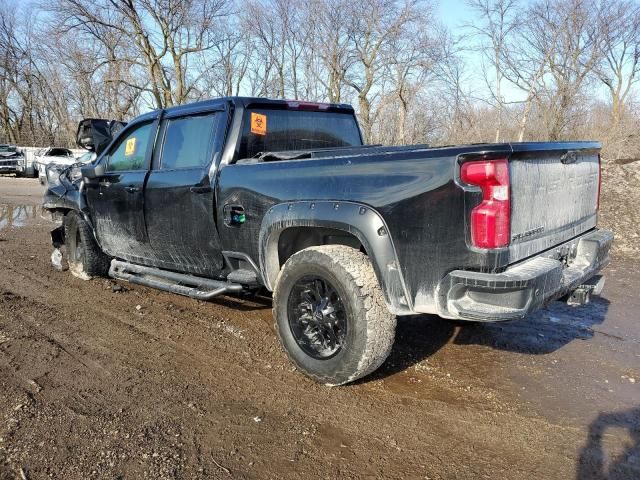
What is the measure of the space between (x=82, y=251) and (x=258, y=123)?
10.1ft

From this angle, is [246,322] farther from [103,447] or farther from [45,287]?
[45,287]

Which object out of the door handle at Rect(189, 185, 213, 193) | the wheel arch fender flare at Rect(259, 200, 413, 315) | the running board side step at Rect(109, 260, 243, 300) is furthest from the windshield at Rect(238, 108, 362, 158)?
the running board side step at Rect(109, 260, 243, 300)

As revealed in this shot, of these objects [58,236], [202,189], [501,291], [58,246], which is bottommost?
[58,246]

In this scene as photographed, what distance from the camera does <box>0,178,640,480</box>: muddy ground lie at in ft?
8.95

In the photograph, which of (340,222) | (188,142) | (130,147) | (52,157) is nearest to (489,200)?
(340,222)

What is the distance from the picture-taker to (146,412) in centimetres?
318

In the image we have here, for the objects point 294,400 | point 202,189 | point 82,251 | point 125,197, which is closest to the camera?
point 294,400

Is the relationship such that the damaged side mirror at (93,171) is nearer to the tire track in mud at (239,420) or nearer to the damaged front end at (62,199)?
the damaged front end at (62,199)

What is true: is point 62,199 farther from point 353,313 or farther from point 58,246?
point 353,313

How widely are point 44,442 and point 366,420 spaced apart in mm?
1744

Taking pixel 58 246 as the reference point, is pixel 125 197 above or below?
above

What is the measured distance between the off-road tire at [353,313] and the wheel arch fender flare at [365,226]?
0.09 meters

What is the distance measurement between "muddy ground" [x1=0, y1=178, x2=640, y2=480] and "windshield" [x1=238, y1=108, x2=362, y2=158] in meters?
1.60

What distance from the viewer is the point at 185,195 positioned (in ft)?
14.3
